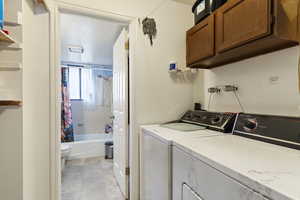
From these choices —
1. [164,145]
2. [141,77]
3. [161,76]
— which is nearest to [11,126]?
[164,145]

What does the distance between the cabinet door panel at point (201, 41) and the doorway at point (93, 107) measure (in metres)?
0.75

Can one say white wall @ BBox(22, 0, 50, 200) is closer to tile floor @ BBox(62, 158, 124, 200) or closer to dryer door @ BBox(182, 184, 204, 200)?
tile floor @ BBox(62, 158, 124, 200)

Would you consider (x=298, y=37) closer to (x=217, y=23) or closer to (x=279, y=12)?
(x=279, y=12)

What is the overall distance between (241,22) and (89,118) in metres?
4.22

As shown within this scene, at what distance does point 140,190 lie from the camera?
1862mm

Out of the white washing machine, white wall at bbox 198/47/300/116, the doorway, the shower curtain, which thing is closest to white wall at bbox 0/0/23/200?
the doorway

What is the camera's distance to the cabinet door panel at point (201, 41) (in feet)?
4.86

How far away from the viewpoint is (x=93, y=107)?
4570 mm

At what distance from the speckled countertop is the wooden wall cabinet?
0.69m

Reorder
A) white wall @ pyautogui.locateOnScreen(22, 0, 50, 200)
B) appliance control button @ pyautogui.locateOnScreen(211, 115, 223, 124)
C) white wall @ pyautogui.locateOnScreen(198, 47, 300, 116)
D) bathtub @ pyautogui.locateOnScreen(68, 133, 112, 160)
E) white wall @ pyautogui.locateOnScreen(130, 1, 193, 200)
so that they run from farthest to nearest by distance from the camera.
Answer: bathtub @ pyautogui.locateOnScreen(68, 133, 112, 160) < white wall @ pyautogui.locateOnScreen(130, 1, 193, 200) < appliance control button @ pyautogui.locateOnScreen(211, 115, 223, 124) < white wall @ pyautogui.locateOnScreen(22, 0, 50, 200) < white wall @ pyautogui.locateOnScreen(198, 47, 300, 116)

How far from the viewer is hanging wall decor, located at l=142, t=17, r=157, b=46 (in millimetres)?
1892

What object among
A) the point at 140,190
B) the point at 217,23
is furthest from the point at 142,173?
the point at 217,23

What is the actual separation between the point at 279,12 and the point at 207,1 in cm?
72

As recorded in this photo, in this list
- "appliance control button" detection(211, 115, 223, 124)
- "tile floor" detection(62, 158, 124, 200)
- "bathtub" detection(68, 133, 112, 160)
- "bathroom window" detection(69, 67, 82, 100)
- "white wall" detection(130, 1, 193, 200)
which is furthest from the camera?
"bathroom window" detection(69, 67, 82, 100)
